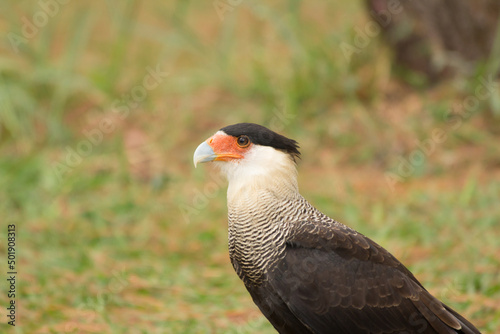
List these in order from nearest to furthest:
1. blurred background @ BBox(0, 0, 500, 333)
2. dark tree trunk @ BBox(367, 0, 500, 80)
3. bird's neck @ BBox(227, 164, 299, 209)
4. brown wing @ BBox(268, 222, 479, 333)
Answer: brown wing @ BBox(268, 222, 479, 333), bird's neck @ BBox(227, 164, 299, 209), blurred background @ BBox(0, 0, 500, 333), dark tree trunk @ BBox(367, 0, 500, 80)

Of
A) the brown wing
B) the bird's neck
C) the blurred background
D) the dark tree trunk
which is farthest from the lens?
the dark tree trunk

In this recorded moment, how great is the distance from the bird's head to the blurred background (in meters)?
1.22

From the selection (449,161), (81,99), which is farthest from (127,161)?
(449,161)

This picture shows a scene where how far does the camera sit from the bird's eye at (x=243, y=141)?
336 cm

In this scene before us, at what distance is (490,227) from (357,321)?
8.58ft

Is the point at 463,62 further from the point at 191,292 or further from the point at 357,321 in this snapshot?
the point at 357,321

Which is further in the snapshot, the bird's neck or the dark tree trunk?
the dark tree trunk

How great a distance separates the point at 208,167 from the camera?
6953 millimetres

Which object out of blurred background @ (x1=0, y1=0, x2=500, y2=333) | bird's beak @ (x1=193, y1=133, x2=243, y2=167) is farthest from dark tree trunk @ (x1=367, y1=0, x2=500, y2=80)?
bird's beak @ (x1=193, y1=133, x2=243, y2=167)

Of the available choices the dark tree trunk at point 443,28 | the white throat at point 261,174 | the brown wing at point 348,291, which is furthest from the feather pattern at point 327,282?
the dark tree trunk at point 443,28

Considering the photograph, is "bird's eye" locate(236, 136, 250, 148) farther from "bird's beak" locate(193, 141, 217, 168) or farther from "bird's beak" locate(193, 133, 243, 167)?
"bird's beak" locate(193, 141, 217, 168)

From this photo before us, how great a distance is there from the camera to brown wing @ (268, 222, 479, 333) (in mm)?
3064

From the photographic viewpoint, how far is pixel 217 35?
33.0 feet

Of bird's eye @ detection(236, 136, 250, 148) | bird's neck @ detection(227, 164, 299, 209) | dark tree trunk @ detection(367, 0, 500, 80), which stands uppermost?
dark tree trunk @ detection(367, 0, 500, 80)
